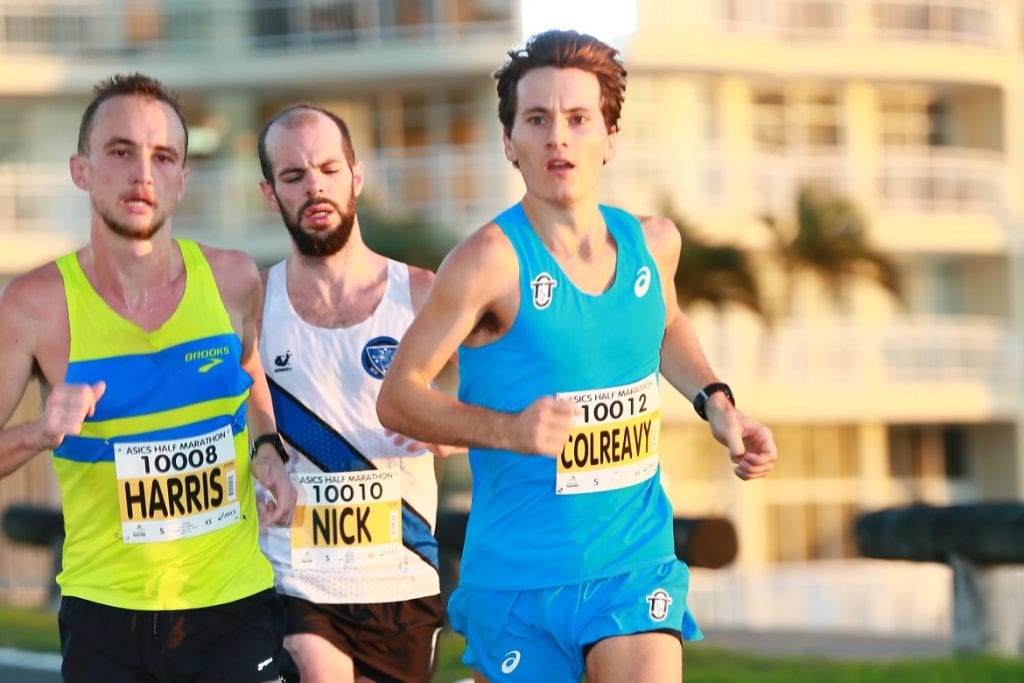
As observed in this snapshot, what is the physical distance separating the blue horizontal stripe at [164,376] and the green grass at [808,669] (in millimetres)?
6037

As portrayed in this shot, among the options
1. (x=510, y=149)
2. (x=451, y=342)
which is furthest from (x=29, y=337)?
(x=510, y=149)

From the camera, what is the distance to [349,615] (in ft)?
24.8

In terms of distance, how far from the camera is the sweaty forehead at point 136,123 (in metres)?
6.34

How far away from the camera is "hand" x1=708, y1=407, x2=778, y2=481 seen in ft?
20.1

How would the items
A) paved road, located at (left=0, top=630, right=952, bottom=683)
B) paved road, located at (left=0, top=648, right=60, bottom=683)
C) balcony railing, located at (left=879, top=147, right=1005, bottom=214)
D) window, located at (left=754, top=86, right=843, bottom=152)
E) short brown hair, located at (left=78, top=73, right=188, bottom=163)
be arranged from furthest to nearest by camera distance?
window, located at (left=754, top=86, right=843, bottom=152), balcony railing, located at (left=879, top=147, right=1005, bottom=214), paved road, located at (left=0, top=630, right=952, bottom=683), paved road, located at (left=0, top=648, right=60, bottom=683), short brown hair, located at (left=78, top=73, right=188, bottom=163)

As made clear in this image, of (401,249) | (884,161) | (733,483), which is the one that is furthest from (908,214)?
(401,249)

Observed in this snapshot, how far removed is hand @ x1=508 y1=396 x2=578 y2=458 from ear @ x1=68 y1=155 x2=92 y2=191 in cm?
167

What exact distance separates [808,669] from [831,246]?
924 inches

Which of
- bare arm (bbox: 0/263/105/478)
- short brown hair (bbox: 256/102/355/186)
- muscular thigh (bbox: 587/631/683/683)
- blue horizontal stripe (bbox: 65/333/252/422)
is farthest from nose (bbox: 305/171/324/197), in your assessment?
muscular thigh (bbox: 587/631/683/683)

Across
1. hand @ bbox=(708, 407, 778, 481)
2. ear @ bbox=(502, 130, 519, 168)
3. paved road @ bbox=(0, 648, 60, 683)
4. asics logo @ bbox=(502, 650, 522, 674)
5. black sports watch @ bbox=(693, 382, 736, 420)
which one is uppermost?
ear @ bbox=(502, 130, 519, 168)

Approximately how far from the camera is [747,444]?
20.3 ft

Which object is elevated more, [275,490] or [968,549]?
[275,490]

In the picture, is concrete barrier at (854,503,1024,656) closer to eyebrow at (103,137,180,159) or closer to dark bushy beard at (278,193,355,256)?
dark bushy beard at (278,193,355,256)

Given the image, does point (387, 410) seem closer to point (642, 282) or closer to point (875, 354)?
point (642, 282)
